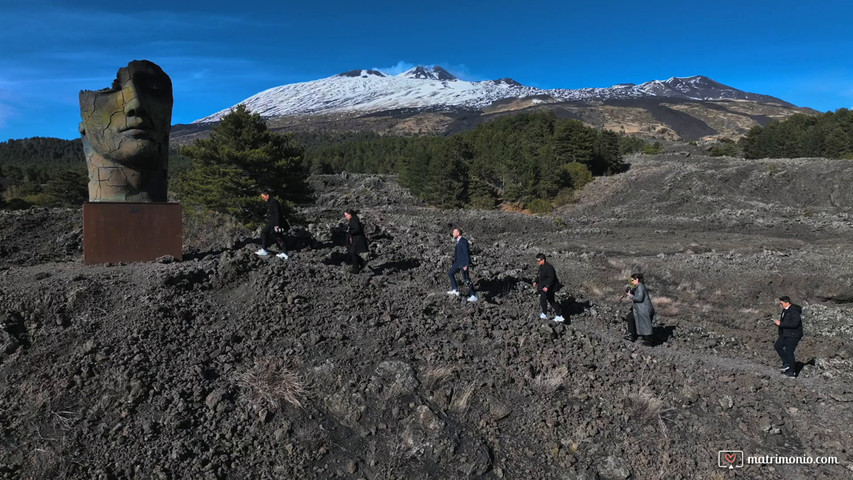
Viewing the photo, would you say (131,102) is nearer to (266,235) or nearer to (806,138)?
(266,235)

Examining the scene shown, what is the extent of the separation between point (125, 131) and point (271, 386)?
318 inches

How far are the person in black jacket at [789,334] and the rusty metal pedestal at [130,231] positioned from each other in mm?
12544

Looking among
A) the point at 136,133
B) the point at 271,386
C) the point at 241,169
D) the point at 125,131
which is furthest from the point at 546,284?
the point at 241,169

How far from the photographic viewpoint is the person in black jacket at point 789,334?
→ 27.9 feet

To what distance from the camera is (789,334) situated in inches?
338

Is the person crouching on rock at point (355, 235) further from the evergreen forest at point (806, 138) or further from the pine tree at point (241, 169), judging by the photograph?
the evergreen forest at point (806, 138)

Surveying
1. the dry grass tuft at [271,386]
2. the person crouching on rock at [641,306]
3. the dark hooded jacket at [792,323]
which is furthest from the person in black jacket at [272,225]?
the dark hooded jacket at [792,323]

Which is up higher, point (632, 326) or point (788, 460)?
point (632, 326)

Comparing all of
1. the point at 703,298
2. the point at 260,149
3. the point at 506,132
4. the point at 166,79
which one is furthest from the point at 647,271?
the point at 506,132

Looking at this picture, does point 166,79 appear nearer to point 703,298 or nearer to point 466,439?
point 466,439

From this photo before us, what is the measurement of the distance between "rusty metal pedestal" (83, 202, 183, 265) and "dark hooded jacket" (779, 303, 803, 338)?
1254 centimetres

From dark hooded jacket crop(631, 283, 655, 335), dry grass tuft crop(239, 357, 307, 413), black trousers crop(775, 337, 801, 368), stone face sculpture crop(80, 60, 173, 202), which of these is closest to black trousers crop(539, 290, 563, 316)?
dark hooded jacket crop(631, 283, 655, 335)

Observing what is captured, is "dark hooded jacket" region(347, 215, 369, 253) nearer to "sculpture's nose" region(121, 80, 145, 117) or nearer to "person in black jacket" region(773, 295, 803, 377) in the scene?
"sculpture's nose" region(121, 80, 145, 117)

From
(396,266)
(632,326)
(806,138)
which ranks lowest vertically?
(632,326)
